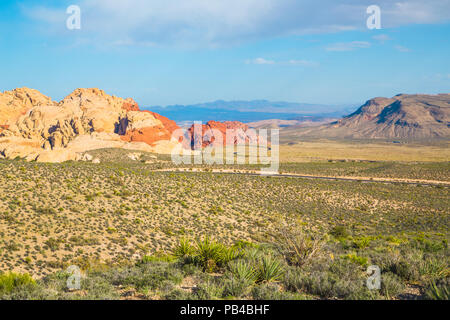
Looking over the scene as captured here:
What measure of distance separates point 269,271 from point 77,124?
8039cm

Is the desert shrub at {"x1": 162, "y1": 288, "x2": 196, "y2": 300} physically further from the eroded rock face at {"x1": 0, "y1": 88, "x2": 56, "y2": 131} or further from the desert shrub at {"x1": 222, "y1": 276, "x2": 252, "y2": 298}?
the eroded rock face at {"x1": 0, "y1": 88, "x2": 56, "y2": 131}

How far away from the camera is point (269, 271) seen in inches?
368

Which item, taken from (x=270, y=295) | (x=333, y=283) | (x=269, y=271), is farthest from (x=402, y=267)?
(x=270, y=295)

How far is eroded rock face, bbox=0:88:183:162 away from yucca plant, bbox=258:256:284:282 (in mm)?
66277

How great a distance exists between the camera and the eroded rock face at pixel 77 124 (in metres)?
74.5

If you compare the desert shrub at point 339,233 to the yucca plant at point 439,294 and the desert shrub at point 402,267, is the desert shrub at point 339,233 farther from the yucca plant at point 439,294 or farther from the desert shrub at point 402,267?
the yucca plant at point 439,294

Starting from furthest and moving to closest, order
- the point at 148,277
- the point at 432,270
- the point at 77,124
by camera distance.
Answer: the point at 77,124 → the point at 432,270 → the point at 148,277

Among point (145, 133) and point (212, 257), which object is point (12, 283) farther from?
point (145, 133)

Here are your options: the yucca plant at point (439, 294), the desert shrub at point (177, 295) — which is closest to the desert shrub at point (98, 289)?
the desert shrub at point (177, 295)

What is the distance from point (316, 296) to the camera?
8.30 m

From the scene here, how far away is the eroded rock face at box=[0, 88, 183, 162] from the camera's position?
7450cm

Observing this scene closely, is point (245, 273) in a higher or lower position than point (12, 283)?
higher
